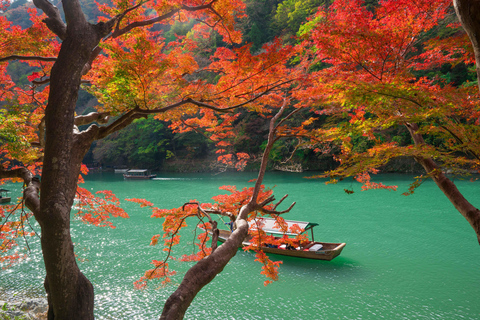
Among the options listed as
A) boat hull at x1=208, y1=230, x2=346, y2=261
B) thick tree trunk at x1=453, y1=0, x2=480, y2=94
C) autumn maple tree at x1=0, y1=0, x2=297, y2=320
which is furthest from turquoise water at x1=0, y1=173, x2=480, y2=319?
thick tree trunk at x1=453, y1=0, x2=480, y2=94

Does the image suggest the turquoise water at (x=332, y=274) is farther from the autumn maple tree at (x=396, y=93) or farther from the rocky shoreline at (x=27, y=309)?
the autumn maple tree at (x=396, y=93)

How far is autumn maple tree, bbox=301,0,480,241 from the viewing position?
9.41 feet

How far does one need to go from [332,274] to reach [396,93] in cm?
517

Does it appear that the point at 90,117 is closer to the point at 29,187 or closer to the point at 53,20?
the point at 29,187

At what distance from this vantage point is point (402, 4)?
13.9ft

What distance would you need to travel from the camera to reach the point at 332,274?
6637 millimetres

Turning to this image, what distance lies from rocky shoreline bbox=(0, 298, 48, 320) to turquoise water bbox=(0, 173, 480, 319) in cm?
89

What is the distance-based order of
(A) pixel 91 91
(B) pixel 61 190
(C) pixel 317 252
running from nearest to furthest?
1. (B) pixel 61 190
2. (A) pixel 91 91
3. (C) pixel 317 252

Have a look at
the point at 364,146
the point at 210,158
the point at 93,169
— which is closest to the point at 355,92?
the point at 364,146

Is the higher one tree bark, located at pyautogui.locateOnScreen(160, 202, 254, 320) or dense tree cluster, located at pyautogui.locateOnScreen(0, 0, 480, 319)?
dense tree cluster, located at pyautogui.locateOnScreen(0, 0, 480, 319)

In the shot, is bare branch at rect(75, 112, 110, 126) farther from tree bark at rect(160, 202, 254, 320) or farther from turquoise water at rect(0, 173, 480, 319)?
turquoise water at rect(0, 173, 480, 319)

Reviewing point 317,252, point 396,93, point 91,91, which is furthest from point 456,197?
point 91,91

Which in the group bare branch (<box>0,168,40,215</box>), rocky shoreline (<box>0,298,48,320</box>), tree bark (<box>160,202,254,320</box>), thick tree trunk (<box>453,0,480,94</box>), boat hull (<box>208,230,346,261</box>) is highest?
thick tree trunk (<box>453,0,480,94</box>)

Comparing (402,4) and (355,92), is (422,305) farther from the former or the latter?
(402,4)
